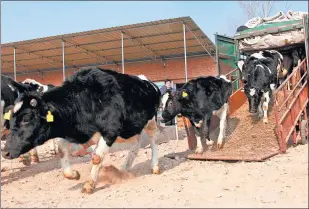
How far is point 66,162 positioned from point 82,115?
0.86m

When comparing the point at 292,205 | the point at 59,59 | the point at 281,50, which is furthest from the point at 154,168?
the point at 59,59

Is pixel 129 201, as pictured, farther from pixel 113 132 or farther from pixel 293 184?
pixel 293 184

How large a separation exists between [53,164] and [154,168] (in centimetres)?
299

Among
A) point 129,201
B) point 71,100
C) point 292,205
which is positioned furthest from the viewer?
point 71,100

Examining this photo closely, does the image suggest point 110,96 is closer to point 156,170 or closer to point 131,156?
point 131,156

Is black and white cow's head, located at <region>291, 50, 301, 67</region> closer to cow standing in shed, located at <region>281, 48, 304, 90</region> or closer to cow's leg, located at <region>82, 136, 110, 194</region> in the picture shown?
cow standing in shed, located at <region>281, 48, 304, 90</region>

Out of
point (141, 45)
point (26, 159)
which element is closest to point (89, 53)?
point (141, 45)

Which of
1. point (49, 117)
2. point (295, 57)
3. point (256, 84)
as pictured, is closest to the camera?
point (49, 117)

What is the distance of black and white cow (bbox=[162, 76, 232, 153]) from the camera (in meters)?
9.61

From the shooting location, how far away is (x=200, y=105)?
966cm

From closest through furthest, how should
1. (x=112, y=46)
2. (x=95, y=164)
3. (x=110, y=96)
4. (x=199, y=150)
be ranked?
(x=95, y=164) < (x=110, y=96) < (x=199, y=150) < (x=112, y=46)

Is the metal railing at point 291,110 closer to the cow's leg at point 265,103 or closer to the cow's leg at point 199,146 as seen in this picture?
the cow's leg at point 265,103

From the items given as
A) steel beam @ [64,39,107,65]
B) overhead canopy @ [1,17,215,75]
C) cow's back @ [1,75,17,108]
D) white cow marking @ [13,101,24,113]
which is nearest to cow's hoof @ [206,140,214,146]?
cow's back @ [1,75,17,108]

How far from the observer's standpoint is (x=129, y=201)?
5605 millimetres
